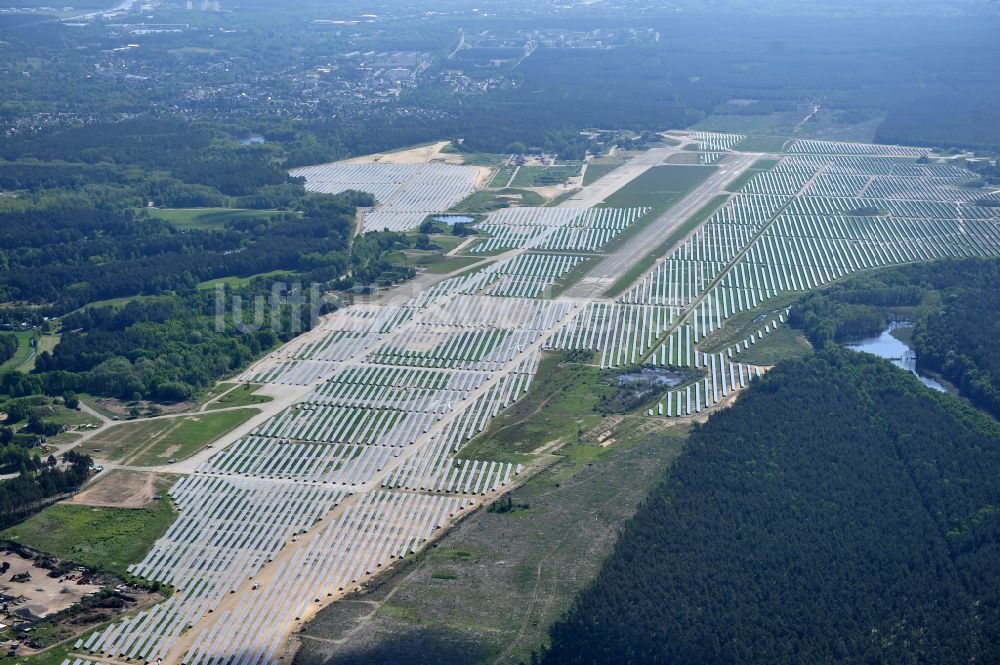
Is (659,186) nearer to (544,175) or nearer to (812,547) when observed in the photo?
(544,175)

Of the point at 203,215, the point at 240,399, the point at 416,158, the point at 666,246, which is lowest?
the point at 240,399

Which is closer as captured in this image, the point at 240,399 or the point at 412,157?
the point at 240,399

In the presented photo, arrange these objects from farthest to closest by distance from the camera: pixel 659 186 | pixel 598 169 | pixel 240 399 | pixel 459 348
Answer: pixel 598 169, pixel 659 186, pixel 459 348, pixel 240 399

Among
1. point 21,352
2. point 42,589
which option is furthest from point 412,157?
point 42,589

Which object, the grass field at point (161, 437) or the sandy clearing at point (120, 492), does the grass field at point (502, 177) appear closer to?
the grass field at point (161, 437)

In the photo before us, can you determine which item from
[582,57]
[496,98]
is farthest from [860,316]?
[582,57]

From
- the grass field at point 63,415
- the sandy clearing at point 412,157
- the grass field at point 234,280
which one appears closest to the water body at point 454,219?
the grass field at point 234,280
